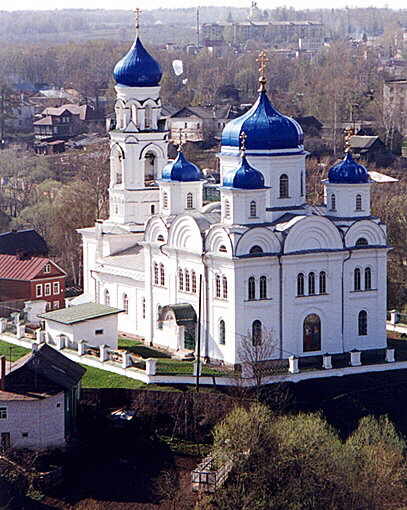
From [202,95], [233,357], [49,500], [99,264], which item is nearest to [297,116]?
[202,95]

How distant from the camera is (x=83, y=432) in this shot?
68.3 ft

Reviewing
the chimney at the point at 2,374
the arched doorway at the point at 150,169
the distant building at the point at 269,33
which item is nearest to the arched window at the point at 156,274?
the arched doorway at the point at 150,169

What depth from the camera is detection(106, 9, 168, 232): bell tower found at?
25828mm

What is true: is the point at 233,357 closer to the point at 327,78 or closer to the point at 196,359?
the point at 196,359

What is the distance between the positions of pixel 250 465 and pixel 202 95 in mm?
46269

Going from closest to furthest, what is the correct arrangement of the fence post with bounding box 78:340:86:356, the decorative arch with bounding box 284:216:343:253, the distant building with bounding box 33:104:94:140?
the decorative arch with bounding box 284:216:343:253
the fence post with bounding box 78:340:86:356
the distant building with bounding box 33:104:94:140

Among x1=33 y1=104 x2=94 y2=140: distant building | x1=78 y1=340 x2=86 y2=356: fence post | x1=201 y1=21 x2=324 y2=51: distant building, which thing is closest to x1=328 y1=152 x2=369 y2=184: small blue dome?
x1=78 y1=340 x2=86 y2=356: fence post

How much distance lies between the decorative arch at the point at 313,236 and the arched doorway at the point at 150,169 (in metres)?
4.49

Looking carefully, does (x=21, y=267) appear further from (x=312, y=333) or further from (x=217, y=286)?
(x=312, y=333)

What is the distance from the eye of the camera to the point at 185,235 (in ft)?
75.2

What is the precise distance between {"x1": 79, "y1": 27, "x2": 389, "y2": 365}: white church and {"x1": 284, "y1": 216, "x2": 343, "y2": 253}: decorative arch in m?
0.01

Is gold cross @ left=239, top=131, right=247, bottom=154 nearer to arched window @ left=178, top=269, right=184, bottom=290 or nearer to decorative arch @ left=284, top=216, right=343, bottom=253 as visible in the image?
decorative arch @ left=284, top=216, right=343, bottom=253

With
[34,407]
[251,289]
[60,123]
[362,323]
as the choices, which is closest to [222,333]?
[251,289]

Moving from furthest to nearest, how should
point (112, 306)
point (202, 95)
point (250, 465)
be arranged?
point (202, 95) → point (112, 306) → point (250, 465)
